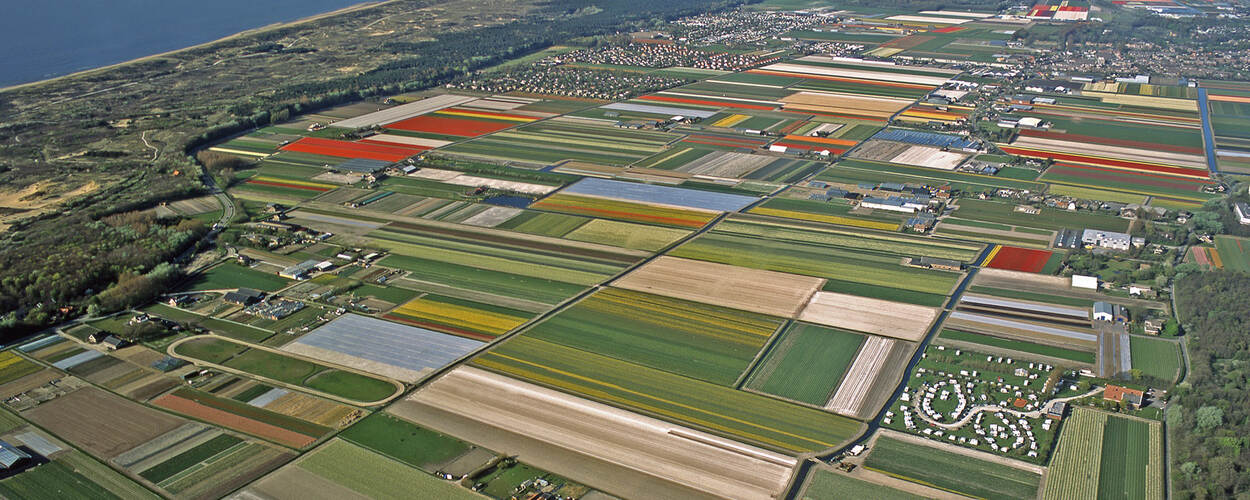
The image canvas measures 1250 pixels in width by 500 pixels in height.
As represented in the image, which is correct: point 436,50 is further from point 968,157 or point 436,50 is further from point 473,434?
point 473,434

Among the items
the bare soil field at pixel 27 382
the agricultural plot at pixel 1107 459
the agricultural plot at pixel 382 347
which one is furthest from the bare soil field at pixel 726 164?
the bare soil field at pixel 27 382

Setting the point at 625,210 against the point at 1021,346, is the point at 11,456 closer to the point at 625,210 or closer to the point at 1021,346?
the point at 625,210

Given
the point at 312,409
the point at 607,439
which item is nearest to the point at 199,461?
the point at 312,409

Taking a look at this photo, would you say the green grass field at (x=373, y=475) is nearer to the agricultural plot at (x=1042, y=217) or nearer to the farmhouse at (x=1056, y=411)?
the farmhouse at (x=1056, y=411)

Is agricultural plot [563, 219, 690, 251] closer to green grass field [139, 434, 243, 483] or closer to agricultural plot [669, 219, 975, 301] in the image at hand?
agricultural plot [669, 219, 975, 301]

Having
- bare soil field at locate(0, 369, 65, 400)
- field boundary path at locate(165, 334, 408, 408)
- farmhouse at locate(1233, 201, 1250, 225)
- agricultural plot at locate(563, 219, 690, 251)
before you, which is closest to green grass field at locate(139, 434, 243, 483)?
field boundary path at locate(165, 334, 408, 408)

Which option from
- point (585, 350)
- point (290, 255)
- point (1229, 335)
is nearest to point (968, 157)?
point (1229, 335)
